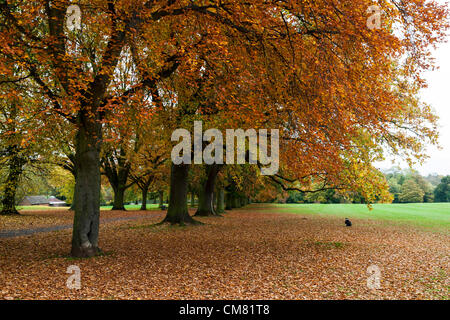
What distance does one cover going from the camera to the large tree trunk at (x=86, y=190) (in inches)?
394

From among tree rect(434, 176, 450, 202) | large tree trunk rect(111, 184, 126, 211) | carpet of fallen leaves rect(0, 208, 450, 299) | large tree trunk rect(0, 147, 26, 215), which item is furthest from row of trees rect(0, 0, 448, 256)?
tree rect(434, 176, 450, 202)

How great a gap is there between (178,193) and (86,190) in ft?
32.0

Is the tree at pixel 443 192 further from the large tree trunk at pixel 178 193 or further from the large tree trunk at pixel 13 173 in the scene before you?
the large tree trunk at pixel 13 173

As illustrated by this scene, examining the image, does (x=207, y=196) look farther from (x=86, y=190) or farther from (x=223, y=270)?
(x=223, y=270)

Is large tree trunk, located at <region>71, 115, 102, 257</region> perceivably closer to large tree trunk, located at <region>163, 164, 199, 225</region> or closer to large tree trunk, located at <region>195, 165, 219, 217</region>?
large tree trunk, located at <region>163, 164, 199, 225</region>

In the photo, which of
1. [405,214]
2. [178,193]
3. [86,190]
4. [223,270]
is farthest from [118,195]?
[405,214]

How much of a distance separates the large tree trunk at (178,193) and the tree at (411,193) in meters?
80.3

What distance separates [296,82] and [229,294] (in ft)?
22.0

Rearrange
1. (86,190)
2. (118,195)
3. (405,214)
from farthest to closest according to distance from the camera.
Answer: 1. (118,195)
2. (405,214)
3. (86,190)

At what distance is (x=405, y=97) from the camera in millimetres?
17062

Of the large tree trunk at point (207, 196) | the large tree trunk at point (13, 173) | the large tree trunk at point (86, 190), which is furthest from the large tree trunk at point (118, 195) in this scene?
the large tree trunk at point (86, 190)

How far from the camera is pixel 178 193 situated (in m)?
19.7
